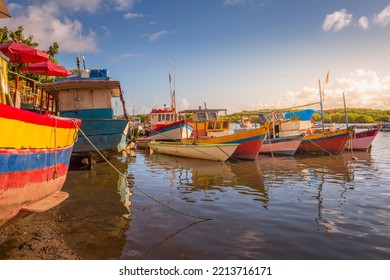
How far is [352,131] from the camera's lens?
19812 millimetres

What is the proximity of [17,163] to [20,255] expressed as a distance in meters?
1.49

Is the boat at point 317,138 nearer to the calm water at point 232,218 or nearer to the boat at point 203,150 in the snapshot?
the boat at point 203,150

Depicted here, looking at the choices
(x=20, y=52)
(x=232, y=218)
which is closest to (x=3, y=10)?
(x=20, y=52)

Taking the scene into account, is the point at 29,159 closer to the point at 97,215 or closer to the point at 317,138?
the point at 97,215

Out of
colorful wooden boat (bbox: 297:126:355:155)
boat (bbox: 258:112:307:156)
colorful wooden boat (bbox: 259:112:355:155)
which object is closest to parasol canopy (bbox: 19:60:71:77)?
boat (bbox: 258:112:307:156)

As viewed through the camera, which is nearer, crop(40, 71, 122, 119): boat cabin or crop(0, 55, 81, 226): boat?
crop(0, 55, 81, 226): boat

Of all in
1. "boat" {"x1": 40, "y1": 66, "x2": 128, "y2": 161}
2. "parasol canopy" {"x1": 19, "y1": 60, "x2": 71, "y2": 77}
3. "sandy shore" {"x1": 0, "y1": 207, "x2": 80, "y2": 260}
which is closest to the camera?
"sandy shore" {"x1": 0, "y1": 207, "x2": 80, "y2": 260}

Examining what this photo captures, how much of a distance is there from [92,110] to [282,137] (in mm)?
13821

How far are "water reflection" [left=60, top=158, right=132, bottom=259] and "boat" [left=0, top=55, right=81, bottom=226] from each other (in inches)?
30.1

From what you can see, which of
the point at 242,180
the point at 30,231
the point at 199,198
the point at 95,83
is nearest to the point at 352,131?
the point at 242,180

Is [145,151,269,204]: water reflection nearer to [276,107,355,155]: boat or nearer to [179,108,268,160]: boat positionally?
[179,108,268,160]: boat

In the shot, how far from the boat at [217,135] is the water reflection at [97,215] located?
8184mm

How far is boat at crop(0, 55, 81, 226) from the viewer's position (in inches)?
153

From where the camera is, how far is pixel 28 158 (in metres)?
4.49
